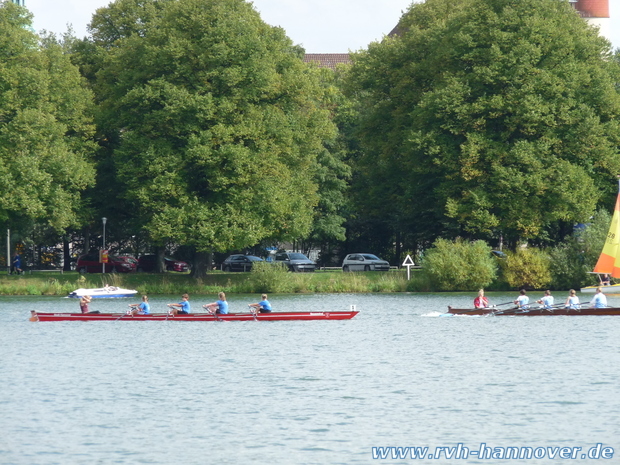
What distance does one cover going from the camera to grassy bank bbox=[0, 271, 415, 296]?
7069cm

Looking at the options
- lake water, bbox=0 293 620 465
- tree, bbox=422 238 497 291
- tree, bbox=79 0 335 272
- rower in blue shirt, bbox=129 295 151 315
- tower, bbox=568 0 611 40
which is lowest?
lake water, bbox=0 293 620 465

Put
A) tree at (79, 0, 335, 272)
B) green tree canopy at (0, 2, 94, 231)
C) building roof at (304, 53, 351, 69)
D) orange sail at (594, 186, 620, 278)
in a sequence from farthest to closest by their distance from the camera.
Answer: building roof at (304, 53, 351, 69)
green tree canopy at (0, 2, 94, 231)
tree at (79, 0, 335, 272)
orange sail at (594, 186, 620, 278)

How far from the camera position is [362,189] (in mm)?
86188

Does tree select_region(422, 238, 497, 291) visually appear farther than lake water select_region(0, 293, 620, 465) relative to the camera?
Yes

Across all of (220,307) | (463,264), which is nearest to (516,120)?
(463,264)

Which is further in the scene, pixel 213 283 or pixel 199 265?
pixel 199 265

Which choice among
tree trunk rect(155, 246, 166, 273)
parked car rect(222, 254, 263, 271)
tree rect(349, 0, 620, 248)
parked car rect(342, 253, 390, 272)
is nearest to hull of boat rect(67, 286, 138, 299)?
tree trunk rect(155, 246, 166, 273)

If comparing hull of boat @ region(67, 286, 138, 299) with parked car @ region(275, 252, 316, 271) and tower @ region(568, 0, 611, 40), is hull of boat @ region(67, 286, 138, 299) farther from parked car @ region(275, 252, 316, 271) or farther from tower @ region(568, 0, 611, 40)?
tower @ region(568, 0, 611, 40)

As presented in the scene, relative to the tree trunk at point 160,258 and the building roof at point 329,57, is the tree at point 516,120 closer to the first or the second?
the tree trunk at point 160,258

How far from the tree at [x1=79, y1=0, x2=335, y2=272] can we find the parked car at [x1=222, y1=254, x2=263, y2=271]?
16604mm

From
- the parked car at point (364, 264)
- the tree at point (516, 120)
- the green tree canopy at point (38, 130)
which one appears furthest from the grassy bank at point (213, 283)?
the parked car at point (364, 264)

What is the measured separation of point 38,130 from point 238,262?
23.4 m

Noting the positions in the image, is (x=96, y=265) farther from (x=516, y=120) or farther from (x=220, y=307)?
(x=220, y=307)

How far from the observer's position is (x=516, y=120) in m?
69.8
